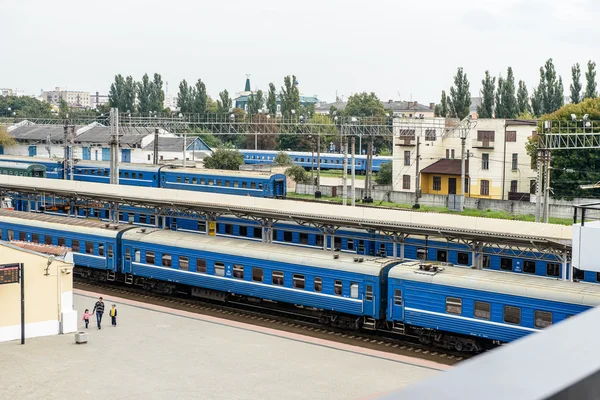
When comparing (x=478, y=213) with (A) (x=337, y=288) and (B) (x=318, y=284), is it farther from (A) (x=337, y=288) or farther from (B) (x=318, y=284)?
(A) (x=337, y=288)

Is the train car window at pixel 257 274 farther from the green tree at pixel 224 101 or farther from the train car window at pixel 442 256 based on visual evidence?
the green tree at pixel 224 101

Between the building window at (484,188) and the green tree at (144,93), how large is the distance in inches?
2162

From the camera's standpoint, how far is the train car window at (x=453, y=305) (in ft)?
63.9

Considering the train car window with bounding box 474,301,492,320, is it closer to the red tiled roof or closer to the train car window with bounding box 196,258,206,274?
the train car window with bounding box 196,258,206,274

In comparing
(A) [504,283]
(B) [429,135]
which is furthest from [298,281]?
(B) [429,135]

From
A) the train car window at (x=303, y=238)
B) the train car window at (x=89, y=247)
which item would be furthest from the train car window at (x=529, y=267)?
the train car window at (x=89, y=247)

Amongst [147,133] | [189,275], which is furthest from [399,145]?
[189,275]

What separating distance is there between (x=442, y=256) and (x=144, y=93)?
3063 inches

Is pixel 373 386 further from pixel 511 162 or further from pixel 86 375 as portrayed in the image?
pixel 511 162

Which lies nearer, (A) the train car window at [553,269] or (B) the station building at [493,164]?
(A) the train car window at [553,269]

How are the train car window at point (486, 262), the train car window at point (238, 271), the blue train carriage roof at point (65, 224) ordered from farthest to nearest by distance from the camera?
the blue train carriage roof at point (65, 224) → the train car window at point (238, 271) → the train car window at point (486, 262)

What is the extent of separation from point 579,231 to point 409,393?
14.2 m

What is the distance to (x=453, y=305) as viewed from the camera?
772 inches

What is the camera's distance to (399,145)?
58.1 meters
